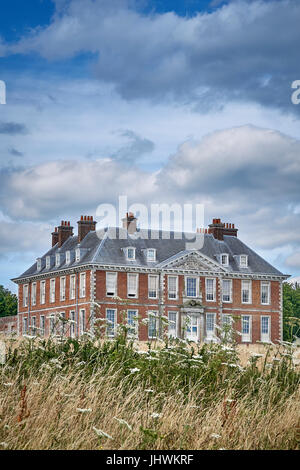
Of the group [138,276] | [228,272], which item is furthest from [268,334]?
[138,276]

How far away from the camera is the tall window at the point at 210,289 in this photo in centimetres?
5866

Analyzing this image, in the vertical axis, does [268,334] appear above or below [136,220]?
below

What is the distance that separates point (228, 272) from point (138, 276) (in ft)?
24.2

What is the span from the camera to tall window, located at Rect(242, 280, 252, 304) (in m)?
60.2

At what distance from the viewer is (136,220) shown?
5947 centimetres

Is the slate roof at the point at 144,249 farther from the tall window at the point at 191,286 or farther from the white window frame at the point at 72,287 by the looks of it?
the tall window at the point at 191,286

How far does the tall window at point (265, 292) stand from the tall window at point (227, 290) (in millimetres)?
2717

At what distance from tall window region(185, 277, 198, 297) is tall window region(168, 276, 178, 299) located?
0.90m

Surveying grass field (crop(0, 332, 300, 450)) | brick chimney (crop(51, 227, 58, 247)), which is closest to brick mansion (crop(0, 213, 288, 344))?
brick chimney (crop(51, 227, 58, 247))

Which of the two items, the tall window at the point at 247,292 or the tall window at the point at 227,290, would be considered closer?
the tall window at the point at 227,290

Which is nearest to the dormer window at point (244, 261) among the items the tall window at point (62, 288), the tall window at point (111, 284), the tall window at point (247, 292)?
the tall window at point (247, 292)

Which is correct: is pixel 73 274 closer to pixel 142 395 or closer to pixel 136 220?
pixel 136 220

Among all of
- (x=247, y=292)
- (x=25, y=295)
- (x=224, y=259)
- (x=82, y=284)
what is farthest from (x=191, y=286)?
(x=25, y=295)

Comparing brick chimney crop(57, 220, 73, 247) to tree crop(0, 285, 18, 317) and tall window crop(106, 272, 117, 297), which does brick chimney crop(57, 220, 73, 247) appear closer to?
tall window crop(106, 272, 117, 297)
